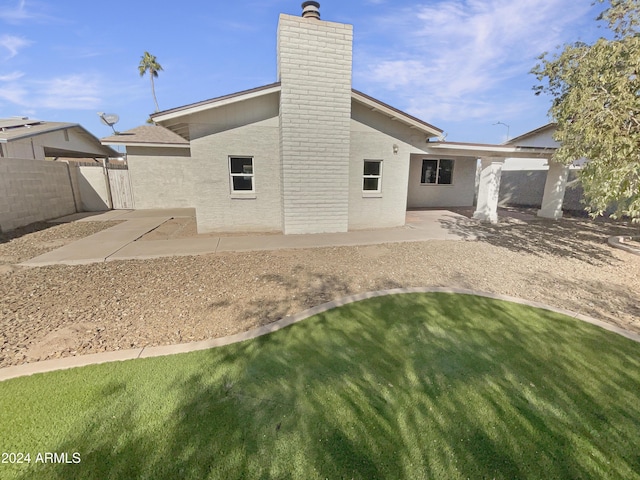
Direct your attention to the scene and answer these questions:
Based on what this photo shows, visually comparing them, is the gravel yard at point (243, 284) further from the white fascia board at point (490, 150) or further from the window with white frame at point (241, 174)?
the white fascia board at point (490, 150)

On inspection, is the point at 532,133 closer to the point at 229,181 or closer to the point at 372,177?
the point at 372,177

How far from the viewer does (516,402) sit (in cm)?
289

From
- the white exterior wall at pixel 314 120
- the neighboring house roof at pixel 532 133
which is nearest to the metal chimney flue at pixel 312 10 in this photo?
the white exterior wall at pixel 314 120

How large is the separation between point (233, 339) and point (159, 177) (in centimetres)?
1472

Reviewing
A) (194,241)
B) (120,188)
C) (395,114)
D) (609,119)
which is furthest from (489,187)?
(120,188)

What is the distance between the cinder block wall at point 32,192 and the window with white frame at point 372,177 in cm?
1209

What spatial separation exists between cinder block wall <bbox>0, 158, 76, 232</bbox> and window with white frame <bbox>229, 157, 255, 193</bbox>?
7.52m

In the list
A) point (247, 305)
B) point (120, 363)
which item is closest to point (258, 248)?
point (247, 305)

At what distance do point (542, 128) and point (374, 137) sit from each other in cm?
856

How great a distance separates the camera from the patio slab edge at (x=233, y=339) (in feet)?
10.4

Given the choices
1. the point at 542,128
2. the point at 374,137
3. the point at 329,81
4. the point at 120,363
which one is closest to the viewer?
the point at 120,363

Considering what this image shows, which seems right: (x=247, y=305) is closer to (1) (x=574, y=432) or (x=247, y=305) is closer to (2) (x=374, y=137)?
(1) (x=574, y=432)

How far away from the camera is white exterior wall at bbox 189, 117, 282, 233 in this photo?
9.27 metres

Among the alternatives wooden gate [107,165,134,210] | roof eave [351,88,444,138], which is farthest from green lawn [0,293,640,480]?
wooden gate [107,165,134,210]
